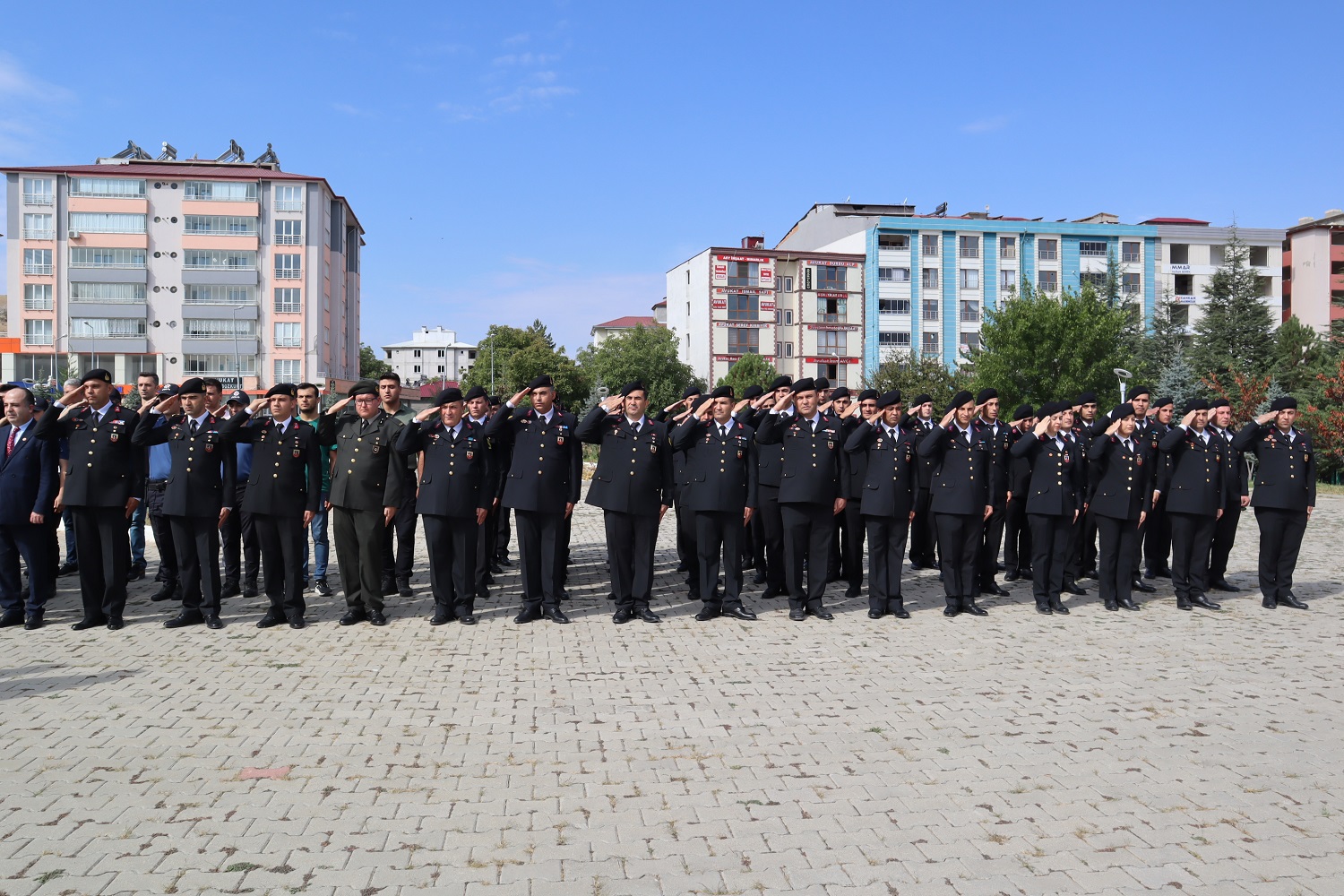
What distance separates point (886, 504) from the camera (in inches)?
353

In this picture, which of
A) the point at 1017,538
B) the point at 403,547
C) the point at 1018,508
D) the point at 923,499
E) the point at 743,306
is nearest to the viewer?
the point at 403,547

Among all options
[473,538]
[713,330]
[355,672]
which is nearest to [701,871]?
[355,672]

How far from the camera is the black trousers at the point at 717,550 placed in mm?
8867

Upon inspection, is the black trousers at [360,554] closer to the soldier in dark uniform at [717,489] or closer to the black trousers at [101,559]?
the black trousers at [101,559]

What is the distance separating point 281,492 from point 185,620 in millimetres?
1293

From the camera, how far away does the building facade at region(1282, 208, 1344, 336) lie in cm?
6725

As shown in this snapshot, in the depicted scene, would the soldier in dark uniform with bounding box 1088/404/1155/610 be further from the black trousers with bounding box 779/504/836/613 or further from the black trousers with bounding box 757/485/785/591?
the black trousers with bounding box 757/485/785/591

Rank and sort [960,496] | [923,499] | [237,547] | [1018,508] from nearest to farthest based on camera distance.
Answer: [960,496], [237,547], [923,499], [1018,508]

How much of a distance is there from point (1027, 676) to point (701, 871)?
3.77m

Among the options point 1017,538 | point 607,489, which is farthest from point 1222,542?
point 607,489

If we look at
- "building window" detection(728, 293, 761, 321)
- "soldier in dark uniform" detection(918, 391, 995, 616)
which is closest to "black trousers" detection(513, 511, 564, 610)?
"soldier in dark uniform" detection(918, 391, 995, 616)

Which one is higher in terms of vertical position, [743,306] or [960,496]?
[743,306]

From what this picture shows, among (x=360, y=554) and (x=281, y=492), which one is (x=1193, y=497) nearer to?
(x=360, y=554)

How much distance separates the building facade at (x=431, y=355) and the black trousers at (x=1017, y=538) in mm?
143283
